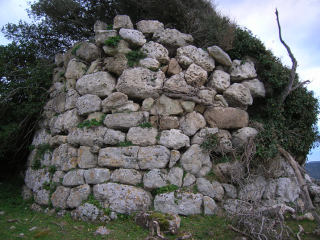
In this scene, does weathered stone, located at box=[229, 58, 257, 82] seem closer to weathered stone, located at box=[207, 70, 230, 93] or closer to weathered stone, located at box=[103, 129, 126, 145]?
weathered stone, located at box=[207, 70, 230, 93]

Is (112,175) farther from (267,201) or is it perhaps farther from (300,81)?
(300,81)

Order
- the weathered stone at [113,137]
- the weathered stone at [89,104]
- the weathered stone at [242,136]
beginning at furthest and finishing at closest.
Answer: the weathered stone at [89,104] → the weathered stone at [242,136] → the weathered stone at [113,137]

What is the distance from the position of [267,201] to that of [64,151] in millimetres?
5273

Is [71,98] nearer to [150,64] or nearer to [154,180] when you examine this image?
[150,64]

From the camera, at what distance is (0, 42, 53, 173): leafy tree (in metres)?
8.00

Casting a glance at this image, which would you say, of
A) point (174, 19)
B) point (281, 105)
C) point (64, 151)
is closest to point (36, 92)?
point (64, 151)

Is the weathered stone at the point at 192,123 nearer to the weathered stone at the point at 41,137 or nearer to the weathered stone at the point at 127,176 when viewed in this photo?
the weathered stone at the point at 127,176

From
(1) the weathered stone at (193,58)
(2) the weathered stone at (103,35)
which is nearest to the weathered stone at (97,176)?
(1) the weathered stone at (193,58)

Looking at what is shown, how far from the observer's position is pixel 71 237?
15.6ft

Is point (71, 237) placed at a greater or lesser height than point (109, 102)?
lesser

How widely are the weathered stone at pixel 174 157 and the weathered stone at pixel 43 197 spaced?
10.8 feet

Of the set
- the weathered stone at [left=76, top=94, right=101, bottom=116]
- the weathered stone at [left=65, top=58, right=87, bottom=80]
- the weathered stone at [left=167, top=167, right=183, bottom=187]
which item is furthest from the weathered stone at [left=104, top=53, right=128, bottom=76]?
the weathered stone at [left=167, top=167, right=183, bottom=187]

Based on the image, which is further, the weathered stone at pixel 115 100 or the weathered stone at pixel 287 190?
the weathered stone at pixel 115 100

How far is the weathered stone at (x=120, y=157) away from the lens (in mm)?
5926
